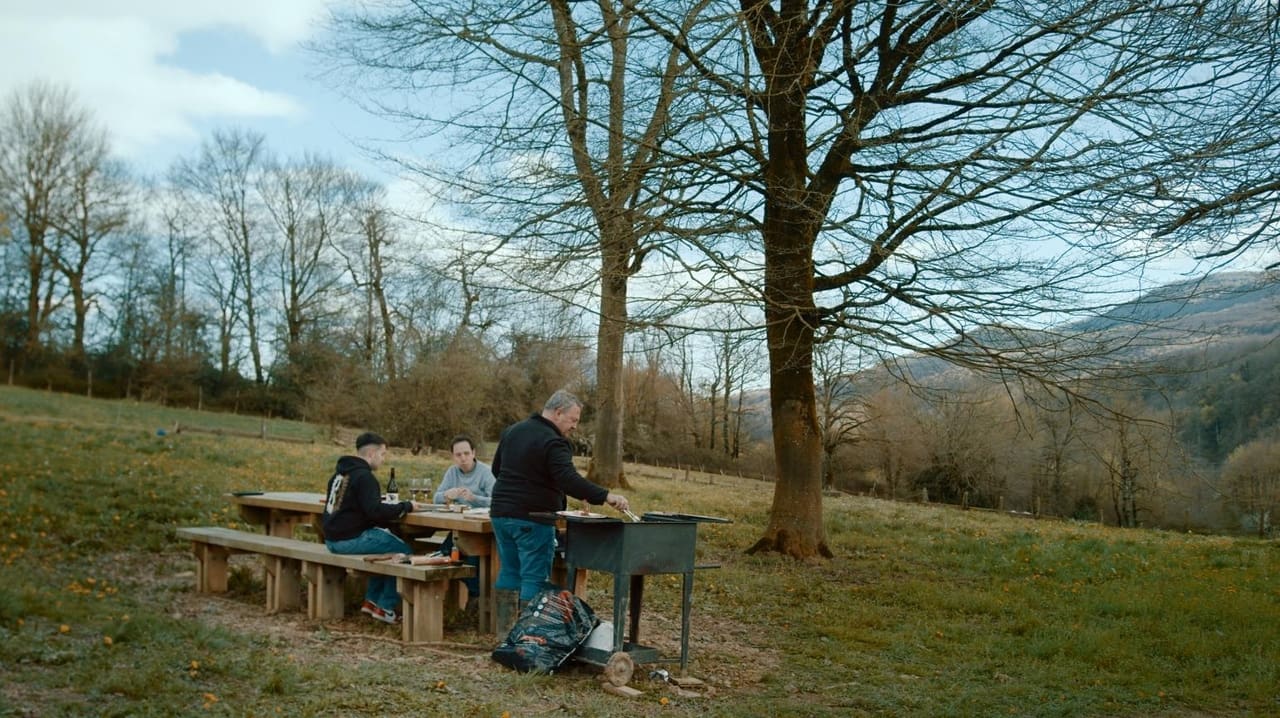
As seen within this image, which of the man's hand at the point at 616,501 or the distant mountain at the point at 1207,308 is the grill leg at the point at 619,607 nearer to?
the man's hand at the point at 616,501

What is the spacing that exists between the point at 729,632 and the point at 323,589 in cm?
342

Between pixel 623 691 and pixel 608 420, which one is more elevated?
pixel 608 420

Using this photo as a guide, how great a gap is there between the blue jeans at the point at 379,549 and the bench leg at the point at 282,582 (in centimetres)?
56

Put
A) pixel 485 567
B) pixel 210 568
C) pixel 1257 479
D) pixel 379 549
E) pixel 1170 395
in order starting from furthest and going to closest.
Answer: pixel 1257 479, pixel 1170 395, pixel 210 568, pixel 379 549, pixel 485 567

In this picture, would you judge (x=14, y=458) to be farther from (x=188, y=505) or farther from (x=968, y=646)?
(x=968, y=646)

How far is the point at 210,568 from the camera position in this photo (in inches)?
350

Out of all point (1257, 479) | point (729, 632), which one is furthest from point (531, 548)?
point (1257, 479)

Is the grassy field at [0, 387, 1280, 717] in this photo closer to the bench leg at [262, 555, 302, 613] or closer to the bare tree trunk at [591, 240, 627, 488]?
the bench leg at [262, 555, 302, 613]

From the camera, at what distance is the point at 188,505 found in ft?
40.3

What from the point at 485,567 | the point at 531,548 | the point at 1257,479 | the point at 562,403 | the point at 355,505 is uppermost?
the point at 562,403

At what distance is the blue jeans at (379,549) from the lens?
303 inches

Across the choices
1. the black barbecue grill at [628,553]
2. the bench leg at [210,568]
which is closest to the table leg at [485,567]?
the black barbecue grill at [628,553]

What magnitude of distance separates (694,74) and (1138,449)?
19.5ft

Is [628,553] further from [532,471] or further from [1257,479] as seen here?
[1257,479]
